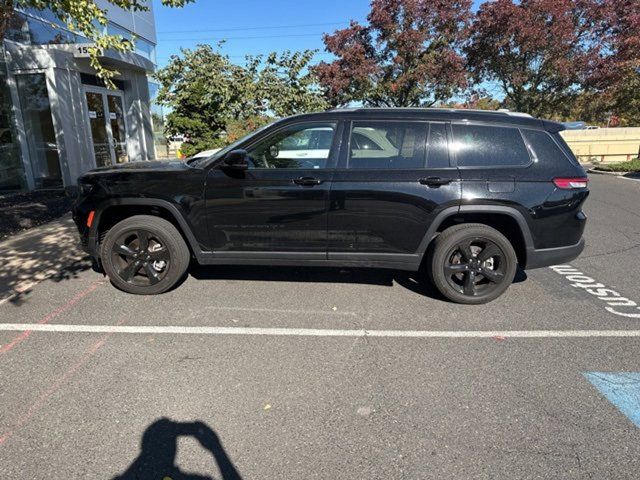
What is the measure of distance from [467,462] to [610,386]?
1361mm

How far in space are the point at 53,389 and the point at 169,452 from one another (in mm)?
1129

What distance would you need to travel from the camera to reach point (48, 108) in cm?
1097

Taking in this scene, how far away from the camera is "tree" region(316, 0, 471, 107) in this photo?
17.9 m

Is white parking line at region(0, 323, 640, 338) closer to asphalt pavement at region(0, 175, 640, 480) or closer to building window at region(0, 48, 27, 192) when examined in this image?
asphalt pavement at region(0, 175, 640, 480)

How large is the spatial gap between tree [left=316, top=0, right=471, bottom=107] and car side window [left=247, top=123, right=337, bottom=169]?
48.8 feet

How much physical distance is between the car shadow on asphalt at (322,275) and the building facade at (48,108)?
787cm

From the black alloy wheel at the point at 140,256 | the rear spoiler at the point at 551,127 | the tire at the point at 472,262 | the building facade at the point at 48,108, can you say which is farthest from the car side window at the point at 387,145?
the building facade at the point at 48,108

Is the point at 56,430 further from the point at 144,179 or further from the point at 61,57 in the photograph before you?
the point at 61,57

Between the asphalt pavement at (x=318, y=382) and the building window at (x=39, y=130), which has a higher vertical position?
the building window at (x=39, y=130)

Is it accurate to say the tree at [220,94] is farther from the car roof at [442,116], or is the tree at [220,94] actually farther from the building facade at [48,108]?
the car roof at [442,116]

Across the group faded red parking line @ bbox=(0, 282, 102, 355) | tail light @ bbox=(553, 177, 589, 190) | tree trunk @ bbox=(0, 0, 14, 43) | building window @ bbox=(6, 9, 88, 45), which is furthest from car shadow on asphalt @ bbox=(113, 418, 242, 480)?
building window @ bbox=(6, 9, 88, 45)

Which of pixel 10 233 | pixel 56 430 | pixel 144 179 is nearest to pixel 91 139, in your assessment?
pixel 10 233

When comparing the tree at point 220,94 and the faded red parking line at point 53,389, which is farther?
the tree at point 220,94

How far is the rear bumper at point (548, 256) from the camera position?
14.0ft
